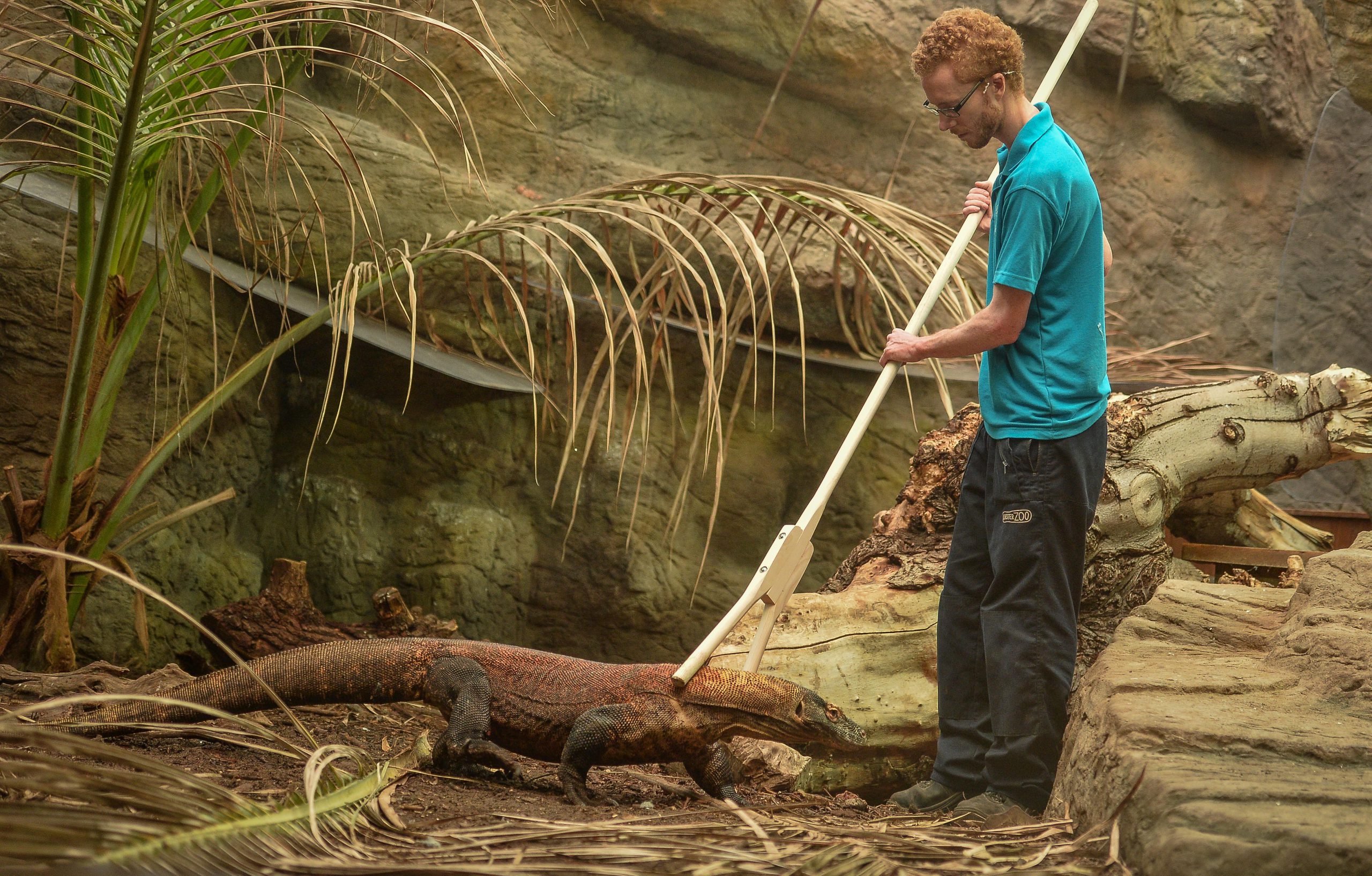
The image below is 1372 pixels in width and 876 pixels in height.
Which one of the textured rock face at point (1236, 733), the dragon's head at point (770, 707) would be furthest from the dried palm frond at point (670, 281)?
the textured rock face at point (1236, 733)

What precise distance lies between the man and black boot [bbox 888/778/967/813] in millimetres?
105

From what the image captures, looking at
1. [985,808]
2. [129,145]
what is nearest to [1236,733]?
[985,808]

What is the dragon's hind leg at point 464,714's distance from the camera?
3.16 metres

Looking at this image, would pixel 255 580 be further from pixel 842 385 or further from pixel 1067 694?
pixel 1067 694

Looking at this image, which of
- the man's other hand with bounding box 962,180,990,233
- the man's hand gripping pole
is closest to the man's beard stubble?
the man's hand gripping pole

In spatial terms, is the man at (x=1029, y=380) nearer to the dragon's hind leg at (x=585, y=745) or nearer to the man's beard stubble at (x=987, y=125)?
the man's beard stubble at (x=987, y=125)

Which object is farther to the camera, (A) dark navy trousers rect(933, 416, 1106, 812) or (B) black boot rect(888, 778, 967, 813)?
(B) black boot rect(888, 778, 967, 813)

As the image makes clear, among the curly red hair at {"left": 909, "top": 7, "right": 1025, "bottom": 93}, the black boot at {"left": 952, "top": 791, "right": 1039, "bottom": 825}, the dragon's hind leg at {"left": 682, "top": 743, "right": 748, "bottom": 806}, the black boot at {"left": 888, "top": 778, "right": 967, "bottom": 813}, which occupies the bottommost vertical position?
the dragon's hind leg at {"left": 682, "top": 743, "right": 748, "bottom": 806}

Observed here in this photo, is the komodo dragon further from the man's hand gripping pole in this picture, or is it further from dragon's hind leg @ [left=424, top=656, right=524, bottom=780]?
the man's hand gripping pole

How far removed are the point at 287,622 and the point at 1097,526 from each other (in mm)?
3278

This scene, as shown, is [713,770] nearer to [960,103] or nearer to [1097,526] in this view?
[1097,526]

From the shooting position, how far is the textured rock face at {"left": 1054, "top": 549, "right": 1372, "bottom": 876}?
5.80 feet

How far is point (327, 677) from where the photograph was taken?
11.0 ft

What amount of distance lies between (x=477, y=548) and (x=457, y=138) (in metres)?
2.45
